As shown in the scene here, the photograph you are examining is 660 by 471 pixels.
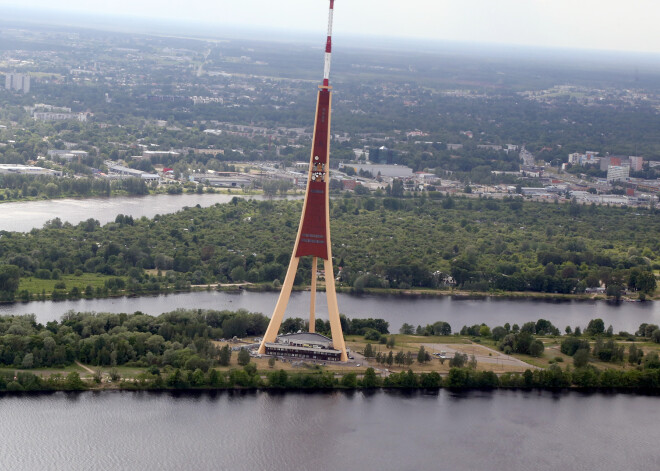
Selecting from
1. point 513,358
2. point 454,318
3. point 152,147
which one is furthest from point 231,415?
point 152,147

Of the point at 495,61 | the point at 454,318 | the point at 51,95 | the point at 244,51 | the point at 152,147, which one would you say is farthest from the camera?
the point at 495,61

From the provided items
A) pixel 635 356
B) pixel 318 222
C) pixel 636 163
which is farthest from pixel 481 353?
pixel 636 163

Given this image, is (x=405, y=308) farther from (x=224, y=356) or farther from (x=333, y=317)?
(x=224, y=356)

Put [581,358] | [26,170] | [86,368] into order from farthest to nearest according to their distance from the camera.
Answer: [26,170] < [581,358] < [86,368]

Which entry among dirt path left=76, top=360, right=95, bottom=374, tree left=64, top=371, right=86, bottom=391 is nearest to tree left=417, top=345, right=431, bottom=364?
dirt path left=76, top=360, right=95, bottom=374

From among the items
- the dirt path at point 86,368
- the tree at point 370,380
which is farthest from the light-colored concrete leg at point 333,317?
the dirt path at point 86,368

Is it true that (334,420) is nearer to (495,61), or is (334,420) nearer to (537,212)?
(537,212)
